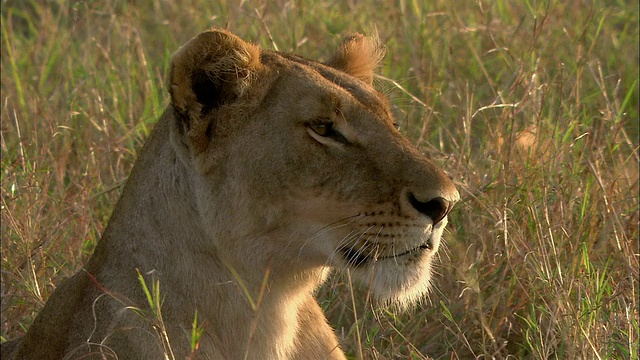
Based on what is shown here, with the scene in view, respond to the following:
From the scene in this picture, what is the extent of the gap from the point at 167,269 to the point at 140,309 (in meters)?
0.13

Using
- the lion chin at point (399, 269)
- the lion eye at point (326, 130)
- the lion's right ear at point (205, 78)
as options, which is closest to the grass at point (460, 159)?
the lion chin at point (399, 269)

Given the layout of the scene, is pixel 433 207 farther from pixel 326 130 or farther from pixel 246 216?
pixel 246 216

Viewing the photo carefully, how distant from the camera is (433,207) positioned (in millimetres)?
2650

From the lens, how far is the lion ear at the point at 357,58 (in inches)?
129

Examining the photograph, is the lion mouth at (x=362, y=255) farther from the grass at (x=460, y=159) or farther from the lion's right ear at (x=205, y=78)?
the lion's right ear at (x=205, y=78)

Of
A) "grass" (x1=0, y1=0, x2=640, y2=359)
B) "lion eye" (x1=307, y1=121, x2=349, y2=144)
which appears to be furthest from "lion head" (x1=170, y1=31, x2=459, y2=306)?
"grass" (x1=0, y1=0, x2=640, y2=359)

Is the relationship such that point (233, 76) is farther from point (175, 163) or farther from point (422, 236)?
point (422, 236)

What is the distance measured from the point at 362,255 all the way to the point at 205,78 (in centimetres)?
59

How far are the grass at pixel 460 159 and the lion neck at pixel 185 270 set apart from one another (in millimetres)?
303

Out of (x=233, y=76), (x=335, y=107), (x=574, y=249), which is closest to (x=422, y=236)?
(x=335, y=107)

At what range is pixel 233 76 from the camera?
2846 millimetres

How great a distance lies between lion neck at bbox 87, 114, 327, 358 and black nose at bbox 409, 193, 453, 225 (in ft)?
1.21

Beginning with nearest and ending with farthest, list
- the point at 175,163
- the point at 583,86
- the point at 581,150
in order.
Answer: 1. the point at 175,163
2. the point at 581,150
3. the point at 583,86

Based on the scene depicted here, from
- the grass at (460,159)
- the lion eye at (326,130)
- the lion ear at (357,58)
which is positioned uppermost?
the lion eye at (326,130)
